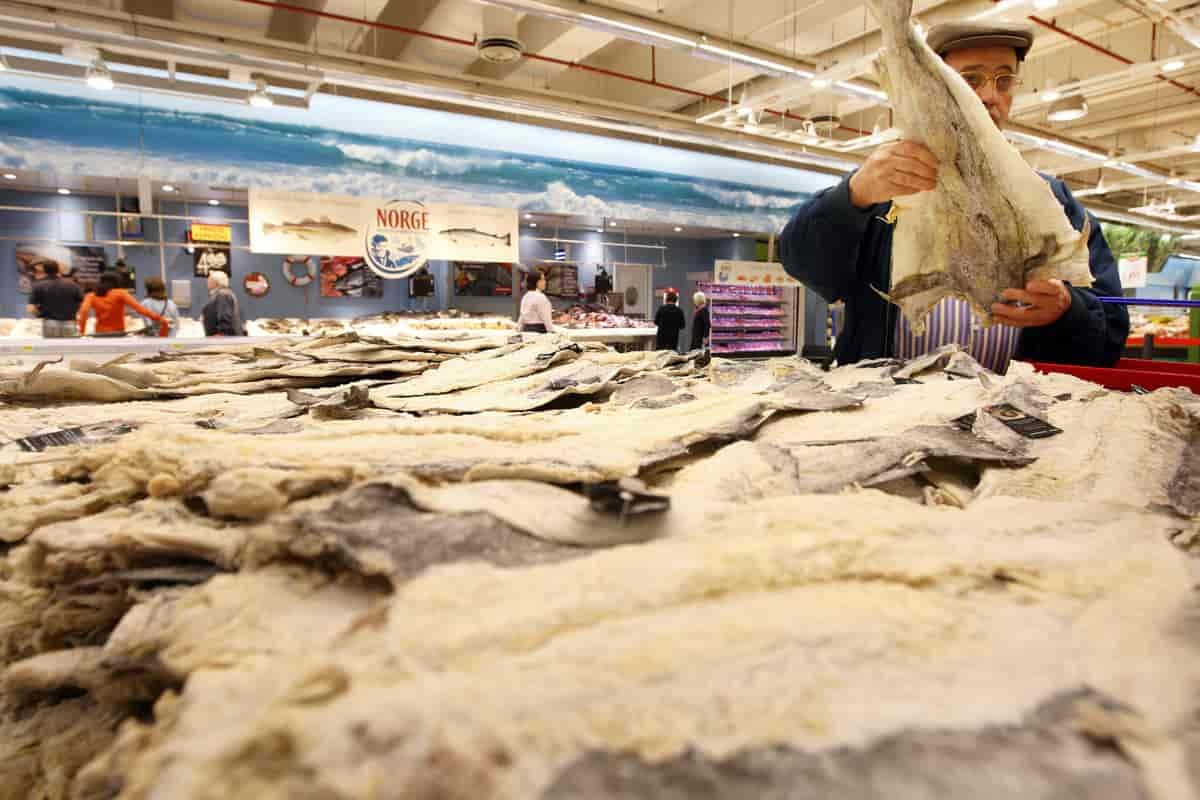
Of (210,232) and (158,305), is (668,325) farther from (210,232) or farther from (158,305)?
(158,305)

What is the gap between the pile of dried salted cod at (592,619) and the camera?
385 mm

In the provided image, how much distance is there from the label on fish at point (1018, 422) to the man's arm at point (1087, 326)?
80 centimetres

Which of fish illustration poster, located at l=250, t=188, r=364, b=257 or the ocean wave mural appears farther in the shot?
fish illustration poster, located at l=250, t=188, r=364, b=257

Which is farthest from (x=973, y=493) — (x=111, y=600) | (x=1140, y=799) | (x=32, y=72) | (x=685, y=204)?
(x=685, y=204)

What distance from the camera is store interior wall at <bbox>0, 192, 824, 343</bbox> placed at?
9023 millimetres

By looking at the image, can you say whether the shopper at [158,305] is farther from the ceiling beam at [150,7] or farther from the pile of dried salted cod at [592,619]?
the pile of dried salted cod at [592,619]

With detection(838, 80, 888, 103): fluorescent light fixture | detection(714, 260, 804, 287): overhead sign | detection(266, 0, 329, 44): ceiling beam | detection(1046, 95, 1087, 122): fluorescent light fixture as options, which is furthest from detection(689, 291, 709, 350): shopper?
detection(266, 0, 329, 44): ceiling beam

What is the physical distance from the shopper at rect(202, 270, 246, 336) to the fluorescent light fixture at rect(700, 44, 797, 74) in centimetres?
552

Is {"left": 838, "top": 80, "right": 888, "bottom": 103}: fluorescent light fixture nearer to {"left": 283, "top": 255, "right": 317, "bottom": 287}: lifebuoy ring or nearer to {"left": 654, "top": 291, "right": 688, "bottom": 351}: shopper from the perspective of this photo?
{"left": 654, "top": 291, "right": 688, "bottom": 351}: shopper

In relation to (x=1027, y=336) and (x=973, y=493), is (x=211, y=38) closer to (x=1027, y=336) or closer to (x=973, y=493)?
(x=1027, y=336)

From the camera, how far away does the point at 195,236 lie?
28.1 ft

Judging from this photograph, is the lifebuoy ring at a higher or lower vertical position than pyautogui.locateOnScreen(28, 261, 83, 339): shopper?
higher

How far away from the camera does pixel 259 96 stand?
680 centimetres

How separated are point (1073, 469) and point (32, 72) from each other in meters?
8.62
